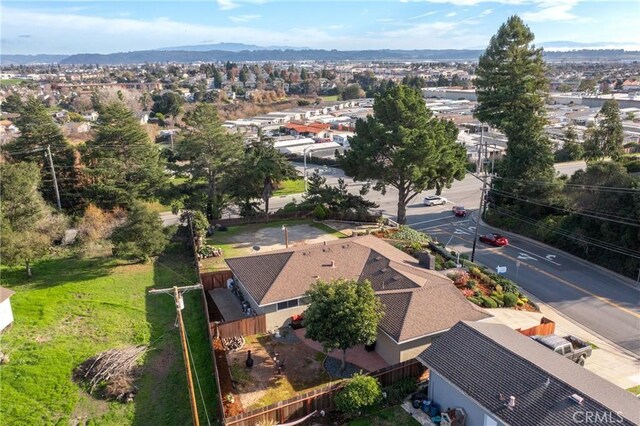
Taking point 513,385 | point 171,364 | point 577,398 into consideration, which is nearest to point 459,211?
point 513,385

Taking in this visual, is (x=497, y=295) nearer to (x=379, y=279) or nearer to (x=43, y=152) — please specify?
(x=379, y=279)

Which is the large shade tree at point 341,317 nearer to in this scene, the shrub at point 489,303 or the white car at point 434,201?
the shrub at point 489,303

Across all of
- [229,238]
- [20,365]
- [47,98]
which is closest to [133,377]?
[20,365]

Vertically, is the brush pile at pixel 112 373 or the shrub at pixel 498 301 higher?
the brush pile at pixel 112 373

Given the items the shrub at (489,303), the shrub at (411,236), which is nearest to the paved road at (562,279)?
the shrub at (411,236)

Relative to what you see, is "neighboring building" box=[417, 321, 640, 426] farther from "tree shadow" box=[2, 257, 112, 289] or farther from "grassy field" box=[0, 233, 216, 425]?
"tree shadow" box=[2, 257, 112, 289]

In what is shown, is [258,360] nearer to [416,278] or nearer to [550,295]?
[416,278]
